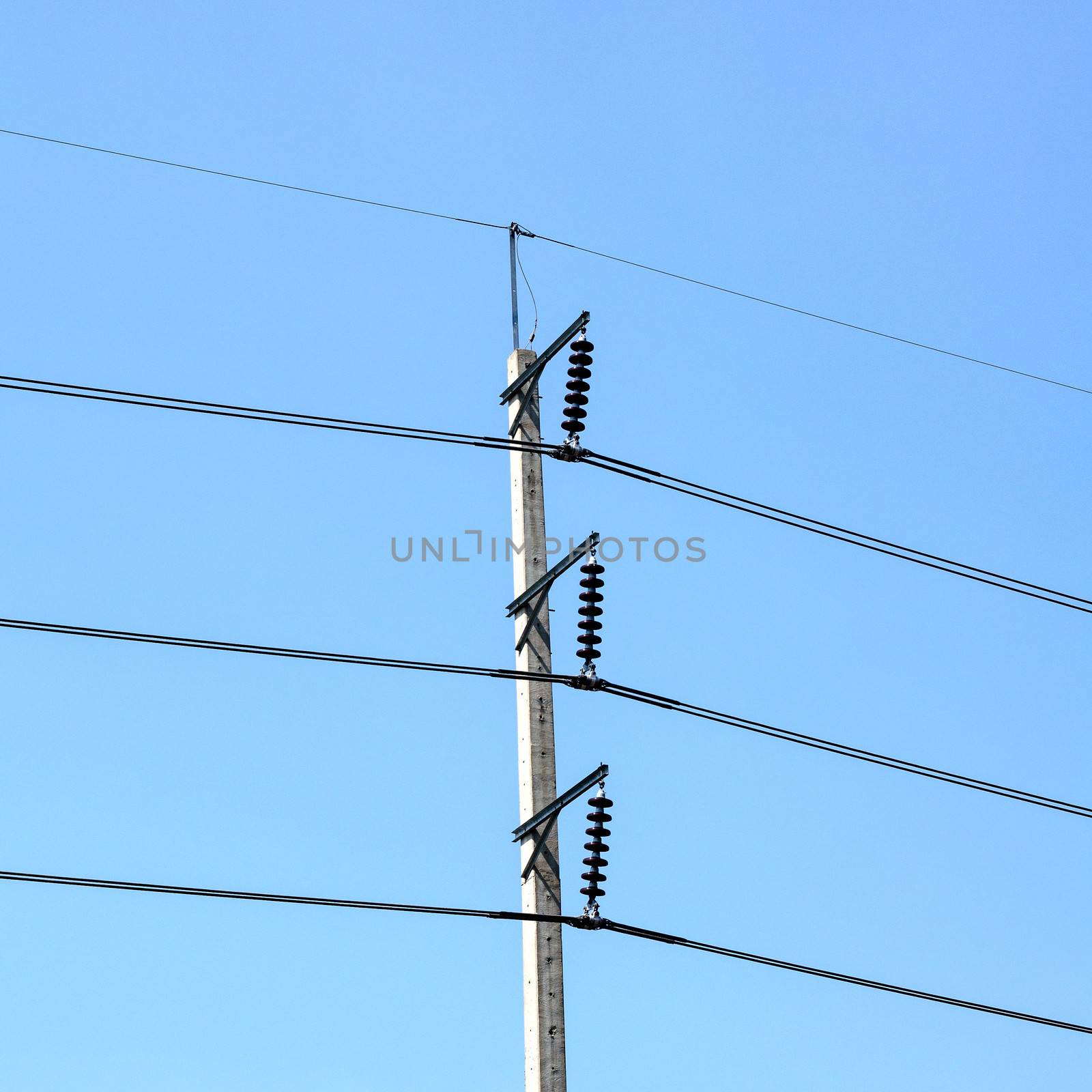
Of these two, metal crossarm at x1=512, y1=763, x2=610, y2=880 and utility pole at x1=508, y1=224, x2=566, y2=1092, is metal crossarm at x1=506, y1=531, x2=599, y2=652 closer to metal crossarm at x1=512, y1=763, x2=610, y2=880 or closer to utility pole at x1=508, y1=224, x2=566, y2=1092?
utility pole at x1=508, y1=224, x2=566, y2=1092

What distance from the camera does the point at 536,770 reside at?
14570mm

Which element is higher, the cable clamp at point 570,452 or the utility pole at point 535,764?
the cable clamp at point 570,452

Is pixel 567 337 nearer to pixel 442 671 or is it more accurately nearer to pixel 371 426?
pixel 371 426

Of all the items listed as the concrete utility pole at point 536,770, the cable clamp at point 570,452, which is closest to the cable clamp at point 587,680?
the concrete utility pole at point 536,770

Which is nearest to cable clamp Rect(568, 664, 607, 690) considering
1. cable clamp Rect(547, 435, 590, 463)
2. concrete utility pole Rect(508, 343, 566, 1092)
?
concrete utility pole Rect(508, 343, 566, 1092)

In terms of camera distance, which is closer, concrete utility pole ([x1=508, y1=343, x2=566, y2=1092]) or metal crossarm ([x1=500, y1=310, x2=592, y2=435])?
concrete utility pole ([x1=508, y1=343, x2=566, y2=1092])

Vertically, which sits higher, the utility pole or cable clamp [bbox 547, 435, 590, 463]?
cable clamp [bbox 547, 435, 590, 463]

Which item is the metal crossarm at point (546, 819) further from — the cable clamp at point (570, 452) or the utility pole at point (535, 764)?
the cable clamp at point (570, 452)

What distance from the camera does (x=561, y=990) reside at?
→ 13992 millimetres

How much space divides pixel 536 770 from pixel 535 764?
0.04 metres

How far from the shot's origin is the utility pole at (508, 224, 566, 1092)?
13.8m

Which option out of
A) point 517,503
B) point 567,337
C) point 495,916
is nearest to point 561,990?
point 495,916

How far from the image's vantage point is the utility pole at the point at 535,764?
13.8 m

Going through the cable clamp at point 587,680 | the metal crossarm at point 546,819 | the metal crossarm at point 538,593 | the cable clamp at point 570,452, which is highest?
the cable clamp at point 570,452
